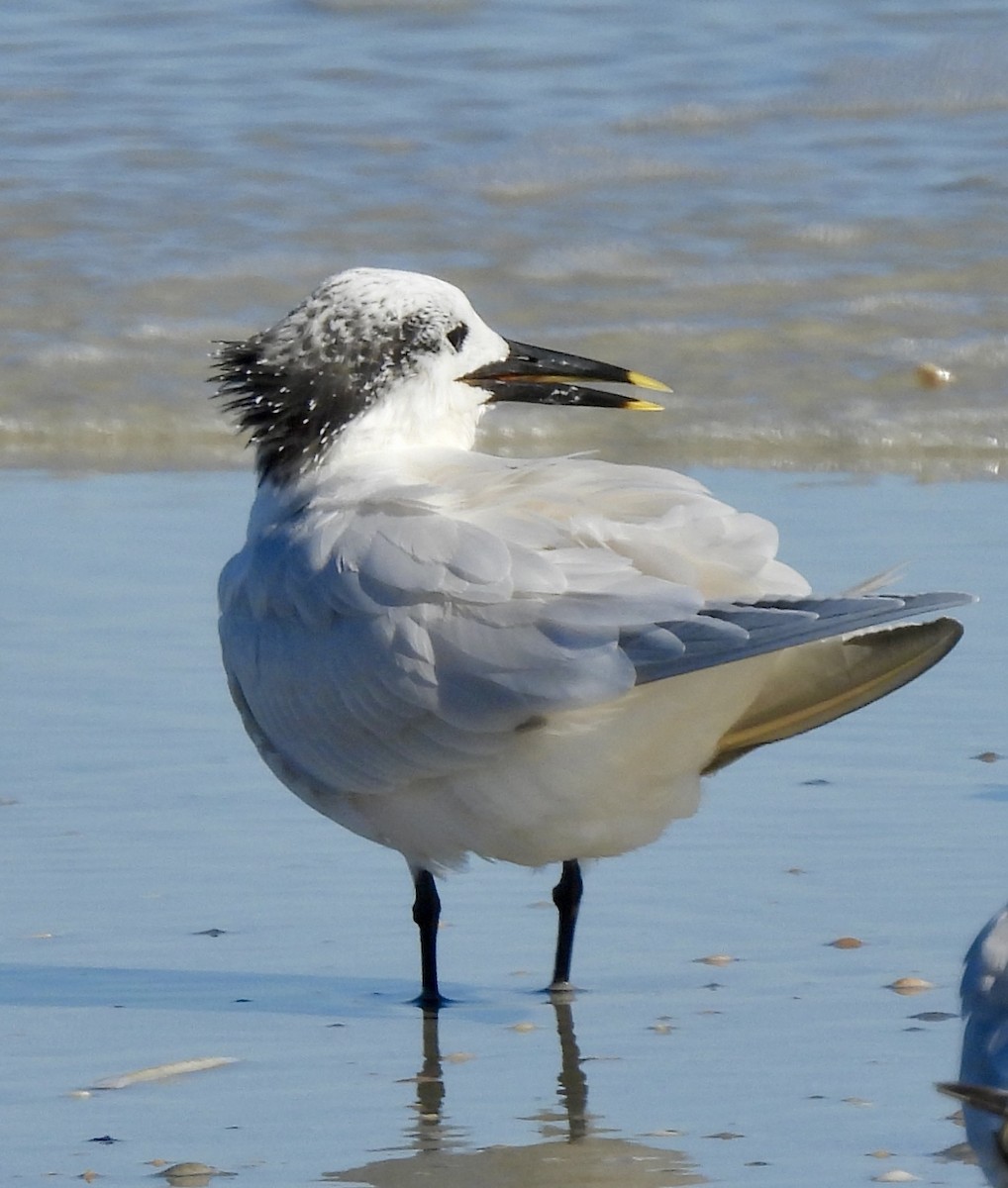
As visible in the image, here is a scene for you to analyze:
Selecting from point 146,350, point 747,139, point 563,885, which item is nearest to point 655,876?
point 563,885

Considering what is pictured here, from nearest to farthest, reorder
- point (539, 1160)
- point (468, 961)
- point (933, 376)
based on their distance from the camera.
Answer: point (539, 1160)
point (468, 961)
point (933, 376)

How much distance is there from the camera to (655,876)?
3.83m

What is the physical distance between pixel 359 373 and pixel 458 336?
0.20 metres

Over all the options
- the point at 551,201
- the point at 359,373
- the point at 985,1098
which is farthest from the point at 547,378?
the point at 551,201

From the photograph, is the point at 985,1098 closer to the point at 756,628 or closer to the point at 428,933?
the point at 756,628

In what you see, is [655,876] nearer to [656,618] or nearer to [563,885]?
[563,885]

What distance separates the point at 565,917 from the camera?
3543mm

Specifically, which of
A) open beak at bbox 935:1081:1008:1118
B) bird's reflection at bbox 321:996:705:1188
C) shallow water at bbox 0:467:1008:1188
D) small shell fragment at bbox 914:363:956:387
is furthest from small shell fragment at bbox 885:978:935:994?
small shell fragment at bbox 914:363:956:387

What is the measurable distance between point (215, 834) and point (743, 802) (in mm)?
818

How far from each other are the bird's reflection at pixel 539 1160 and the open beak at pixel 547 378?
134 cm

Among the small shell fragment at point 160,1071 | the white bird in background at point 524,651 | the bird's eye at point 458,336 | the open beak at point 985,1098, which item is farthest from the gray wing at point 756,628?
the open beak at point 985,1098

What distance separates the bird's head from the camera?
3.87m

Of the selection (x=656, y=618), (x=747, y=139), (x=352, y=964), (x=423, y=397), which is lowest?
(x=352, y=964)

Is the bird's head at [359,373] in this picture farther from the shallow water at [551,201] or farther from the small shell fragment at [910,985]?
the shallow water at [551,201]
